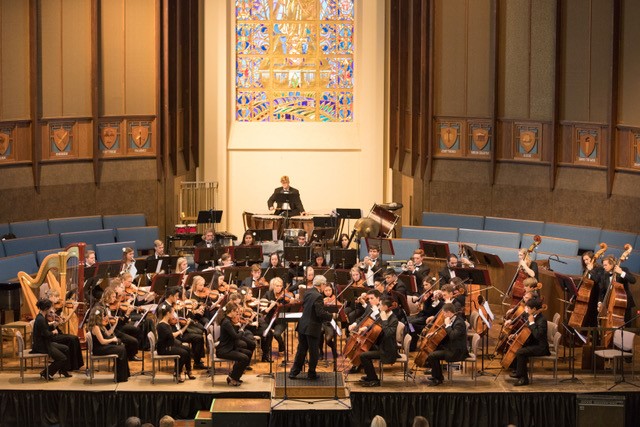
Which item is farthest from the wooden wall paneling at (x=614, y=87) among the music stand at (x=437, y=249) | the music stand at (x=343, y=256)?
the music stand at (x=343, y=256)

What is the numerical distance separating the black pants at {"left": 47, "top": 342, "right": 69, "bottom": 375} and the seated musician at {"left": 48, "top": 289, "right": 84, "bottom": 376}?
0.10m

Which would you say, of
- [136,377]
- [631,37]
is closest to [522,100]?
[631,37]

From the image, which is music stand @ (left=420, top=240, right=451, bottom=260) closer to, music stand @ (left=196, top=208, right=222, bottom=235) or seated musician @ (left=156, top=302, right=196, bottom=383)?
seated musician @ (left=156, top=302, right=196, bottom=383)

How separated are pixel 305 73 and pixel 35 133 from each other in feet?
23.0

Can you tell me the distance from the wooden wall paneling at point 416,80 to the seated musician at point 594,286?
26.9ft

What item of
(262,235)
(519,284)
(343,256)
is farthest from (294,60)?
(519,284)

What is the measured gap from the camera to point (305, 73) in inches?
1069

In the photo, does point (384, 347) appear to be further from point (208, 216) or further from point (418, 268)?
point (208, 216)

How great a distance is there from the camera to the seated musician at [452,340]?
52.2ft

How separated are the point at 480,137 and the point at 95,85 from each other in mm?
7033

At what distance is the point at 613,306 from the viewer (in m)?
16.3

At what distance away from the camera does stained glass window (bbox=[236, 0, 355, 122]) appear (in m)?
27.0

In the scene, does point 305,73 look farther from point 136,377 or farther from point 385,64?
point 136,377

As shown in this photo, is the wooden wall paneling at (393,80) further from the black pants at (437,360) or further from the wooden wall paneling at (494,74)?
the black pants at (437,360)
